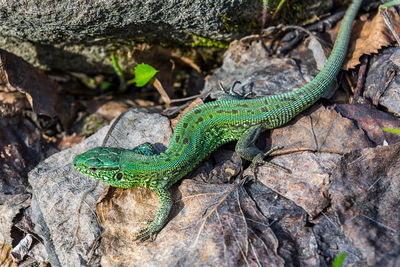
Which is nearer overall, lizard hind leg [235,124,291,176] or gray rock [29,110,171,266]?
Answer: gray rock [29,110,171,266]

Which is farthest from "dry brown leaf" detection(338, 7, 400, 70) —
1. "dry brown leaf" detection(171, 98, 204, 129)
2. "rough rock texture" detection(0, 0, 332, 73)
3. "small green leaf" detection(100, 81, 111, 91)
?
"small green leaf" detection(100, 81, 111, 91)

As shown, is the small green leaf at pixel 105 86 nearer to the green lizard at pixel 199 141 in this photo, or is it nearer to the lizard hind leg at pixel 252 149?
the green lizard at pixel 199 141

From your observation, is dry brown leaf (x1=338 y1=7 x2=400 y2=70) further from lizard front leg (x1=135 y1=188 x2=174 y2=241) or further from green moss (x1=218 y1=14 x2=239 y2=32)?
lizard front leg (x1=135 y1=188 x2=174 y2=241)

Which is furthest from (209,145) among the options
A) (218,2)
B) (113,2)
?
(113,2)

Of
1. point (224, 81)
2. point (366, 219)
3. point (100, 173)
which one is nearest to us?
point (366, 219)

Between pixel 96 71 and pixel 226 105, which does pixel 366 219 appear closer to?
pixel 226 105

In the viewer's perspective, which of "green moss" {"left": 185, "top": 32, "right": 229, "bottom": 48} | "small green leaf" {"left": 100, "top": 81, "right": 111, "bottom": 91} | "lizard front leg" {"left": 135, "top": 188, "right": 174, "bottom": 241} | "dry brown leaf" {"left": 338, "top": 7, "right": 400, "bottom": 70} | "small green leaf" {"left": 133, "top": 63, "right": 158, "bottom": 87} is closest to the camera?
"lizard front leg" {"left": 135, "top": 188, "right": 174, "bottom": 241}
